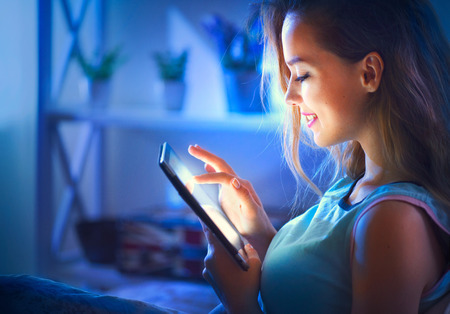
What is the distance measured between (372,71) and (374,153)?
4.6 inches

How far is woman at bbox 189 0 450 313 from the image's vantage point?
55 centimetres

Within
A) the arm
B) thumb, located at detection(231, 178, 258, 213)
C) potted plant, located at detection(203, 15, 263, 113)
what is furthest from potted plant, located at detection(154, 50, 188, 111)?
the arm

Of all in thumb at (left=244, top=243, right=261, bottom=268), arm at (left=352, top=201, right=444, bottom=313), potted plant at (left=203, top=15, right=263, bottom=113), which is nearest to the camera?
arm at (left=352, top=201, right=444, bottom=313)

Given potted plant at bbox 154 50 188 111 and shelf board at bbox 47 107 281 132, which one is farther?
potted plant at bbox 154 50 188 111

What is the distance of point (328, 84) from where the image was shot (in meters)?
0.63

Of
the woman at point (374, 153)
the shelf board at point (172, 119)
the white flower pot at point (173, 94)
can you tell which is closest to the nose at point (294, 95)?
the woman at point (374, 153)

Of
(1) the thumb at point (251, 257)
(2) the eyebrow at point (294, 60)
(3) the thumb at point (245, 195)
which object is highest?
(2) the eyebrow at point (294, 60)

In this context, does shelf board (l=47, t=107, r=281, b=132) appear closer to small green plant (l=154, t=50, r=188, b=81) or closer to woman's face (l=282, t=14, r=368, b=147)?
small green plant (l=154, t=50, r=188, b=81)

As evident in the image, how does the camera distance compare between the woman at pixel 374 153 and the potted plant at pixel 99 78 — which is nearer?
the woman at pixel 374 153

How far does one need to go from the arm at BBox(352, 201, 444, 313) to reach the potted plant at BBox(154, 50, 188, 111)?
1.00 m

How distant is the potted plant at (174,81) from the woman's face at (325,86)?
83cm

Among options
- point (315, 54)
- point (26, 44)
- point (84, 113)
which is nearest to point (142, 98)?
point (84, 113)

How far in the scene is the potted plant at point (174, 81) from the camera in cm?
148

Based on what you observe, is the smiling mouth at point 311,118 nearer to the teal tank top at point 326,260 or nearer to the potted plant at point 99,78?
the teal tank top at point 326,260
